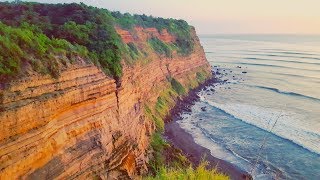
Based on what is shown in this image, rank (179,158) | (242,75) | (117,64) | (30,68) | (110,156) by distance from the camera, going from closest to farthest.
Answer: (30,68) < (110,156) < (117,64) < (179,158) < (242,75)

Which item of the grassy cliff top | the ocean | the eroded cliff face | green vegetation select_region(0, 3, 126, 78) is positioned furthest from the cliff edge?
the ocean

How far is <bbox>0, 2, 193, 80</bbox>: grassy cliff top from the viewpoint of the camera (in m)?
17.5

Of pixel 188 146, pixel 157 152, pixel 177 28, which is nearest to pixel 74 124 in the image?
pixel 157 152

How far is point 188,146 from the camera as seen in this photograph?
130 ft

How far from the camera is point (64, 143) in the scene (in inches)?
744

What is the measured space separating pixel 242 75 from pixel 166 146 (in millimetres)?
59037

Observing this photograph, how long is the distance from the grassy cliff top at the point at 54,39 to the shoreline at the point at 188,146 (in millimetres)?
10977

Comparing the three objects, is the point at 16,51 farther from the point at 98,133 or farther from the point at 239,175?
the point at 239,175

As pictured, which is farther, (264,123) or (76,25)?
(264,123)

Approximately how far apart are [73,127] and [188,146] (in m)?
21.6

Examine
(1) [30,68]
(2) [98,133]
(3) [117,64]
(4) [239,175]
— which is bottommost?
(4) [239,175]

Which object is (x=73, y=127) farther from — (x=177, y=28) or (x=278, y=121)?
(x=177, y=28)

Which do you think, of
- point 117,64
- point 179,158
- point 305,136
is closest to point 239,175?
point 179,158

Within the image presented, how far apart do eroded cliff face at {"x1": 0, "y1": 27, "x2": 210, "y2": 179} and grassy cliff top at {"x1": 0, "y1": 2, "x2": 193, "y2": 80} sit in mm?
840
